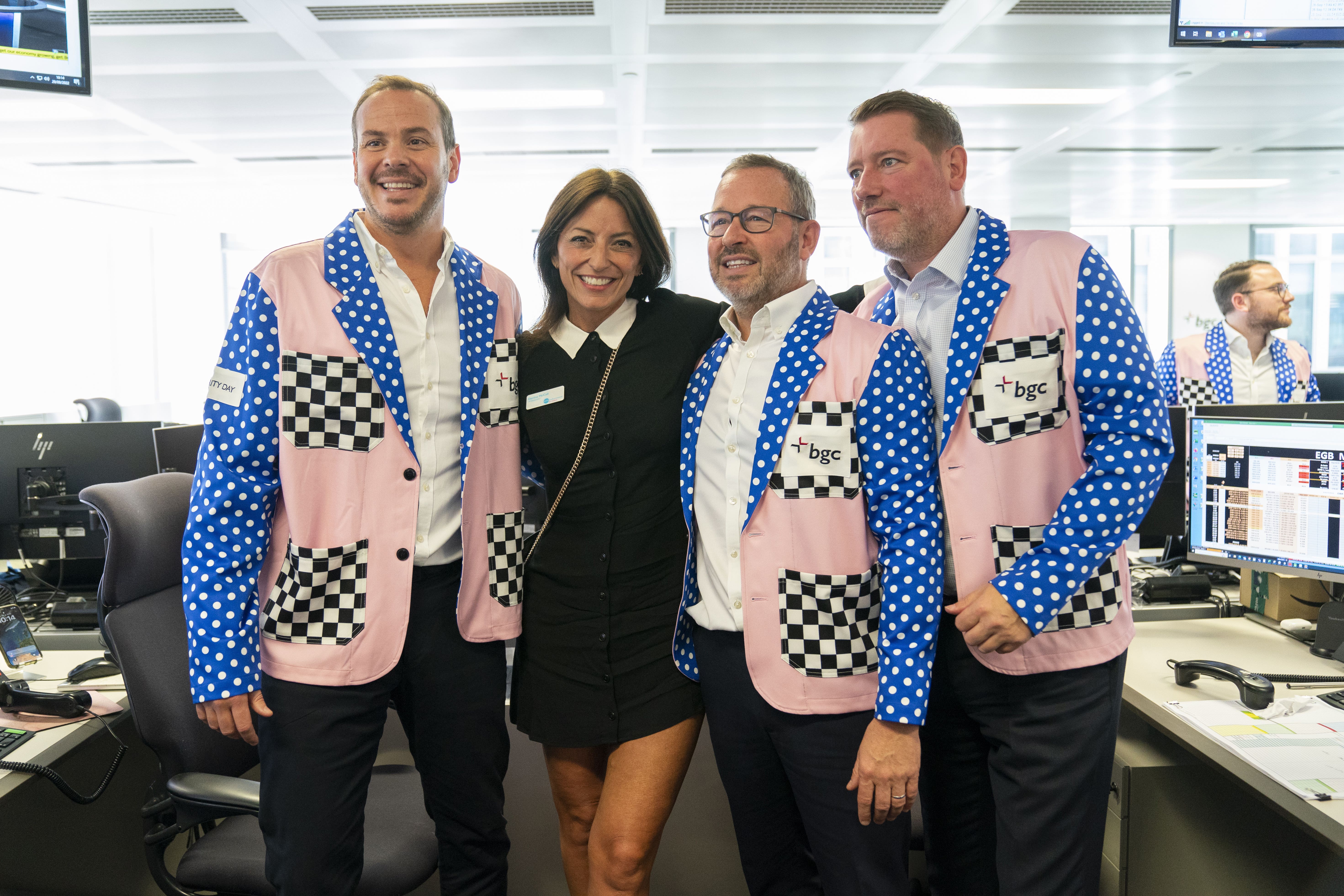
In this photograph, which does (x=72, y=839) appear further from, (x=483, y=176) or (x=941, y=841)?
(x=483, y=176)

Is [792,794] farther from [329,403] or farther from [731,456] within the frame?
[329,403]

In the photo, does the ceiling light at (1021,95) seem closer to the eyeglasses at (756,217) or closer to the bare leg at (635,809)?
the eyeglasses at (756,217)

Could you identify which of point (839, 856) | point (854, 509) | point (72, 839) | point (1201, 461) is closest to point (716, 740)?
point (839, 856)

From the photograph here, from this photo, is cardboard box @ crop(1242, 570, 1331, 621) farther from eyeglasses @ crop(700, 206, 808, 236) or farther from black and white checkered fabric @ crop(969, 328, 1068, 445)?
eyeglasses @ crop(700, 206, 808, 236)

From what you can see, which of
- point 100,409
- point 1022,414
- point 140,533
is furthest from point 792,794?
point 100,409

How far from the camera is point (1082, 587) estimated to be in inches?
56.4

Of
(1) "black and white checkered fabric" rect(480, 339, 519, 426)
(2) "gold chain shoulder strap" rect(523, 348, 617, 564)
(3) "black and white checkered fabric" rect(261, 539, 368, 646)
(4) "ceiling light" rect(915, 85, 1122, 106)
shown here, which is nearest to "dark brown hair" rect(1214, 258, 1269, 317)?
(4) "ceiling light" rect(915, 85, 1122, 106)

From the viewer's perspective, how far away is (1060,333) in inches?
57.5

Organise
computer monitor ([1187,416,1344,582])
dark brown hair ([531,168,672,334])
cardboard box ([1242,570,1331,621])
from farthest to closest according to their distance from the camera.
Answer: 1. cardboard box ([1242,570,1331,621])
2. computer monitor ([1187,416,1344,582])
3. dark brown hair ([531,168,672,334])

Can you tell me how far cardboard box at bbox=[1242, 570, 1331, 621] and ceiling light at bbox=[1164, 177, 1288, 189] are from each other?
25.9ft

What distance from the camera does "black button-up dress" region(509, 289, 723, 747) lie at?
1.65 metres

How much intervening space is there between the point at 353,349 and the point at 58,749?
1.07 metres

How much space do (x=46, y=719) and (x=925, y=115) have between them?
227 cm

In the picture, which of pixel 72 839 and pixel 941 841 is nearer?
pixel 941 841
